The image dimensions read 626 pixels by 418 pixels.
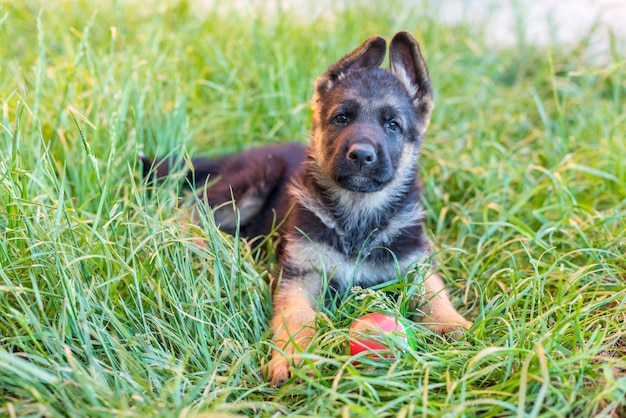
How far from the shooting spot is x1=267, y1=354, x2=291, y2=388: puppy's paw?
114 inches

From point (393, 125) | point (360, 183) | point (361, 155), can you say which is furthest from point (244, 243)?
point (393, 125)

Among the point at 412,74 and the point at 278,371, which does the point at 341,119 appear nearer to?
the point at 412,74

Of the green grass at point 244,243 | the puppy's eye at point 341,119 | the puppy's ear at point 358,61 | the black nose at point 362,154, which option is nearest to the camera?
the green grass at point 244,243

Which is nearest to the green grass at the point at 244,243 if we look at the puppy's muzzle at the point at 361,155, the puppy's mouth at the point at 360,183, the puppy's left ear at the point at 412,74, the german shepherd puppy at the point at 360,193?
the german shepherd puppy at the point at 360,193

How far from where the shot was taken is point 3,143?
3.93 m

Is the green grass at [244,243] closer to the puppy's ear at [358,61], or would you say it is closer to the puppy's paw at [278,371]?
the puppy's paw at [278,371]

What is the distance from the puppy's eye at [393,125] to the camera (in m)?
3.68

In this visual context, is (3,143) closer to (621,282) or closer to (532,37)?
(621,282)

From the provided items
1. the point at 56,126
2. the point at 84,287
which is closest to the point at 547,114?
the point at 56,126

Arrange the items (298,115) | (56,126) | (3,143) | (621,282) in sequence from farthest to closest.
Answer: (298,115) < (56,126) < (3,143) < (621,282)

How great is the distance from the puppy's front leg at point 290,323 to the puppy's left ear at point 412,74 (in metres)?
1.28

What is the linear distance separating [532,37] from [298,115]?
353 centimetres

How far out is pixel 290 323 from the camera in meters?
3.23

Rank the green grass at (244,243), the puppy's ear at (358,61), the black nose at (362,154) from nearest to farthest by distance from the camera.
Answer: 1. the green grass at (244,243)
2. the black nose at (362,154)
3. the puppy's ear at (358,61)
